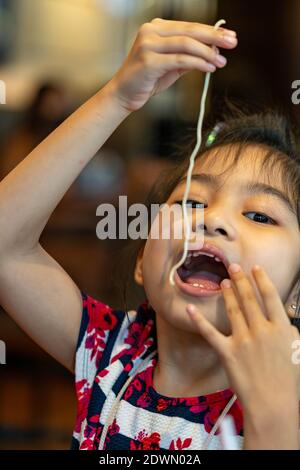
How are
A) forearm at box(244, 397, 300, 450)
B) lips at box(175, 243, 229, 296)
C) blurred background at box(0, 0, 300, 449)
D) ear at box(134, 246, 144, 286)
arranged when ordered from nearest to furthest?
1. forearm at box(244, 397, 300, 450)
2. lips at box(175, 243, 229, 296)
3. ear at box(134, 246, 144, 286)
4. blurred background at box(0, 0, 300, 449)

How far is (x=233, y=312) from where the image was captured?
2.74ft

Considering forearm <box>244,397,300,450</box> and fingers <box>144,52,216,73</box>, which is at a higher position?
fingers <box>144,52,216,73</box>

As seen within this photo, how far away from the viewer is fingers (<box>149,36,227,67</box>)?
829 millimetres

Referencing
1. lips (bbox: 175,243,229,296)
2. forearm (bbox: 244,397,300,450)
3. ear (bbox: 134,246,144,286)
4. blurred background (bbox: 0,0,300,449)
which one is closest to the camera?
forearm (bbox: 244,397,300,450)

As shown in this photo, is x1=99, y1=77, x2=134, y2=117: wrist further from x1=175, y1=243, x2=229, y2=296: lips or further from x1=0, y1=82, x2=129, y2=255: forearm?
x1=175, y1=243, x2=229, y2=296: lips

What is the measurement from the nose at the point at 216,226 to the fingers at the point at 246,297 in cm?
6

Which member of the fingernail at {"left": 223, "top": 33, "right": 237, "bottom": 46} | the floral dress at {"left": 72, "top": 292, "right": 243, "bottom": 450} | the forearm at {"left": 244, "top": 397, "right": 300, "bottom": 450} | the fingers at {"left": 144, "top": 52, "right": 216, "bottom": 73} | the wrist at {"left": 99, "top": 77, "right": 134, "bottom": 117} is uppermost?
the fingernail at {"left": 223, "top": 33, "right": 237, "bottom": 46}

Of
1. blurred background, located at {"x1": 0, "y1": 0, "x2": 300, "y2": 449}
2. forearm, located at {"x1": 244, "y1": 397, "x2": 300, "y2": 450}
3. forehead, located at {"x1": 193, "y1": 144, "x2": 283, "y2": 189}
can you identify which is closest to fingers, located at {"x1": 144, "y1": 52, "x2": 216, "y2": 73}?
forehead, located at {"x1": 193, "y1": 144, "x2": 283, "y2": 189}

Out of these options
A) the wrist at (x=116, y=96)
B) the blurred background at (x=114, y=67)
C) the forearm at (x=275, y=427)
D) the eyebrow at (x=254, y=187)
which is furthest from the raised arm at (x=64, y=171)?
the blurred background at (x=114, y=67)

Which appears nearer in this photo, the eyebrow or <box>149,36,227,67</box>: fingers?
<box>149,36,227,67</box>: fingers

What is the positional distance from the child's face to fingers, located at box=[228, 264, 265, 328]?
5 cm

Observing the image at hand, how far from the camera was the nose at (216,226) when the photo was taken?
91 cm

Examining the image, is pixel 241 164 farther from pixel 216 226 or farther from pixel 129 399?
pixel 129 399

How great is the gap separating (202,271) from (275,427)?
0.26 meters
